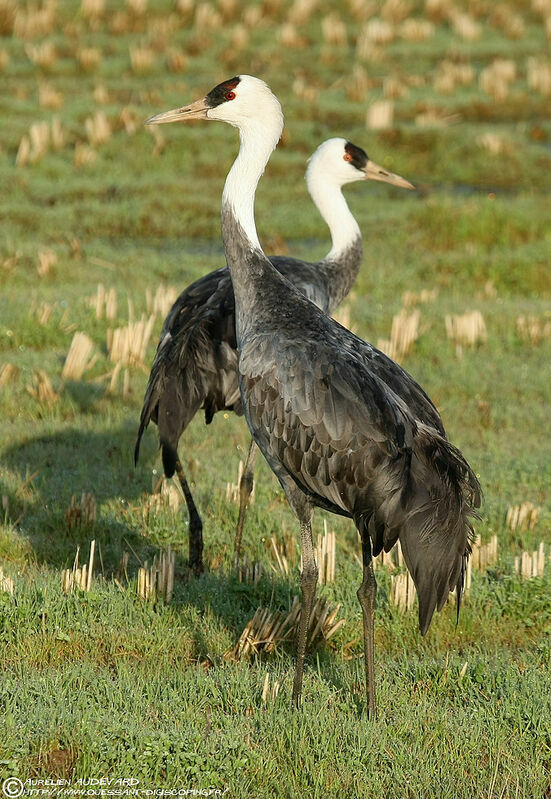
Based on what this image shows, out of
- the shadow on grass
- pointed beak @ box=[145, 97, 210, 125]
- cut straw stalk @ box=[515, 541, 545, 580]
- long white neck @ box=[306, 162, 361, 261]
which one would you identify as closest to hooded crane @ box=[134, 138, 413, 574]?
the shadow on grass

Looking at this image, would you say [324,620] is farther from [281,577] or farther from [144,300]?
[144,300]

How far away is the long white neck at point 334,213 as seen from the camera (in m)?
7.88

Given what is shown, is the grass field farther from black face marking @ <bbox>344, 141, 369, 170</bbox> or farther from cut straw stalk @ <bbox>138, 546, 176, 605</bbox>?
black face marking @ <bbox>344, 141, 369, 170</bbox>

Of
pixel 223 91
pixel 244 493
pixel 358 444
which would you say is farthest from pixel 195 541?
pixel 223 91

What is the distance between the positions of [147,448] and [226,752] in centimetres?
364

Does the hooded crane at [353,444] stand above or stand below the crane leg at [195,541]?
above

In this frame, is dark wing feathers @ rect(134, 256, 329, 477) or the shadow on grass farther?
the shadow on grass

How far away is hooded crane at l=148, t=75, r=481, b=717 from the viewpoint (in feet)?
14.2

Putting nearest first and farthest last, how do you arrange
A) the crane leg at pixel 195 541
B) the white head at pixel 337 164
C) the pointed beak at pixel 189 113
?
the pointed beak at pixel 189 113 < the crane leg at pixel 195 541 < the white head at pixel 337 164

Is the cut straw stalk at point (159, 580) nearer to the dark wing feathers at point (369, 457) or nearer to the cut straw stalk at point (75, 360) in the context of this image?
the dark wing feathers at point (369, 457)

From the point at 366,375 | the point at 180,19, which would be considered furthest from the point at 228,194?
the point at 180,19

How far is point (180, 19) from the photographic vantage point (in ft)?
74.4

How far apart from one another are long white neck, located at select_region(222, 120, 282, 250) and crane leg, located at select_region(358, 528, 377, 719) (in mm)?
1495

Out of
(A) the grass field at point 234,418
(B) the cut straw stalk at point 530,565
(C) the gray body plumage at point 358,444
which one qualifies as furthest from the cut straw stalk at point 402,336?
(C) the gray body plumage at point 358,444
